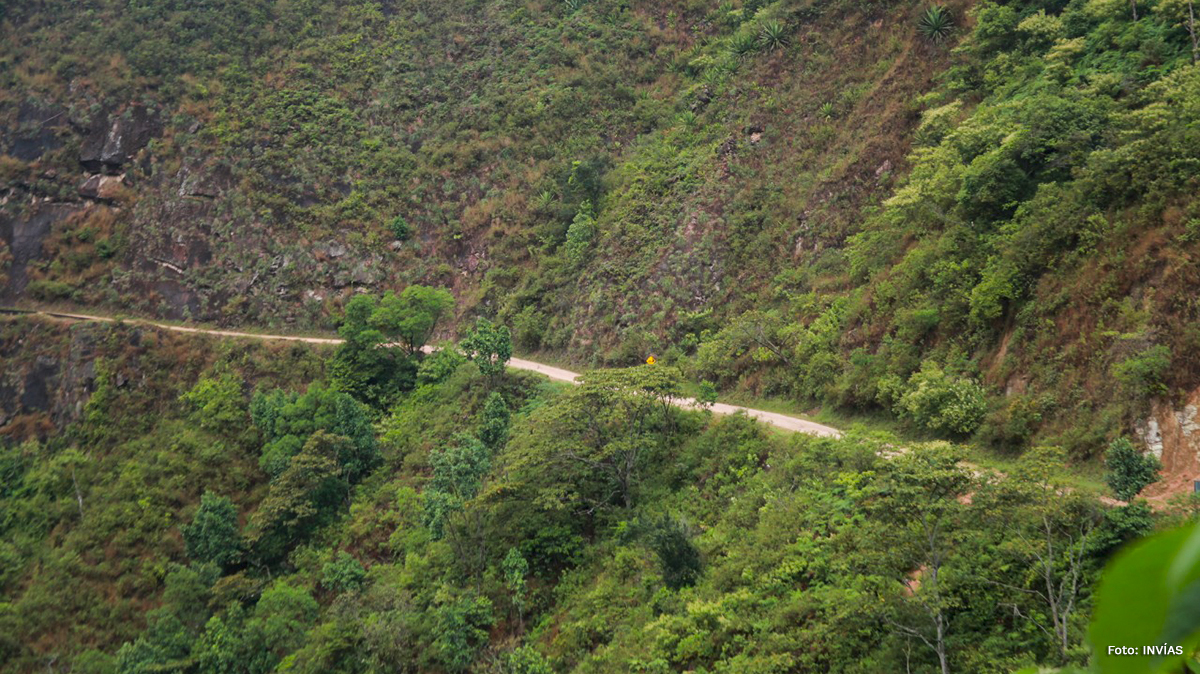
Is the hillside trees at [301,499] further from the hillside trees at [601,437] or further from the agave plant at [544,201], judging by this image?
the agave plant at [544,201]

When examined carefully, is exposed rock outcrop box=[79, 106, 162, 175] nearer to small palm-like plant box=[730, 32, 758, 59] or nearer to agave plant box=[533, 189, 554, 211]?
agave plant box=[533, 189, 554, 211]

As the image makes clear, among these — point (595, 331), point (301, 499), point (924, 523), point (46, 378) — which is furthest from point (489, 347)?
point (46, 378)

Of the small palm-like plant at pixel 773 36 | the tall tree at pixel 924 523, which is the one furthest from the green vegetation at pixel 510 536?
the small palm-like plant at pixel 773 36

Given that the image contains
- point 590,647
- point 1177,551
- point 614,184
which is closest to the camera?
point 1177,551

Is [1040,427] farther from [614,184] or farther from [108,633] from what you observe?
[108,633]

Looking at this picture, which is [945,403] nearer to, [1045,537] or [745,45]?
[1045,537]

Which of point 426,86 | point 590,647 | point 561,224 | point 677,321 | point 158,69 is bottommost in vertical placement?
point 590,647

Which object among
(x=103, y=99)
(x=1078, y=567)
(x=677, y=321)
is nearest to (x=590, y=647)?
(x=1078, y=567)
